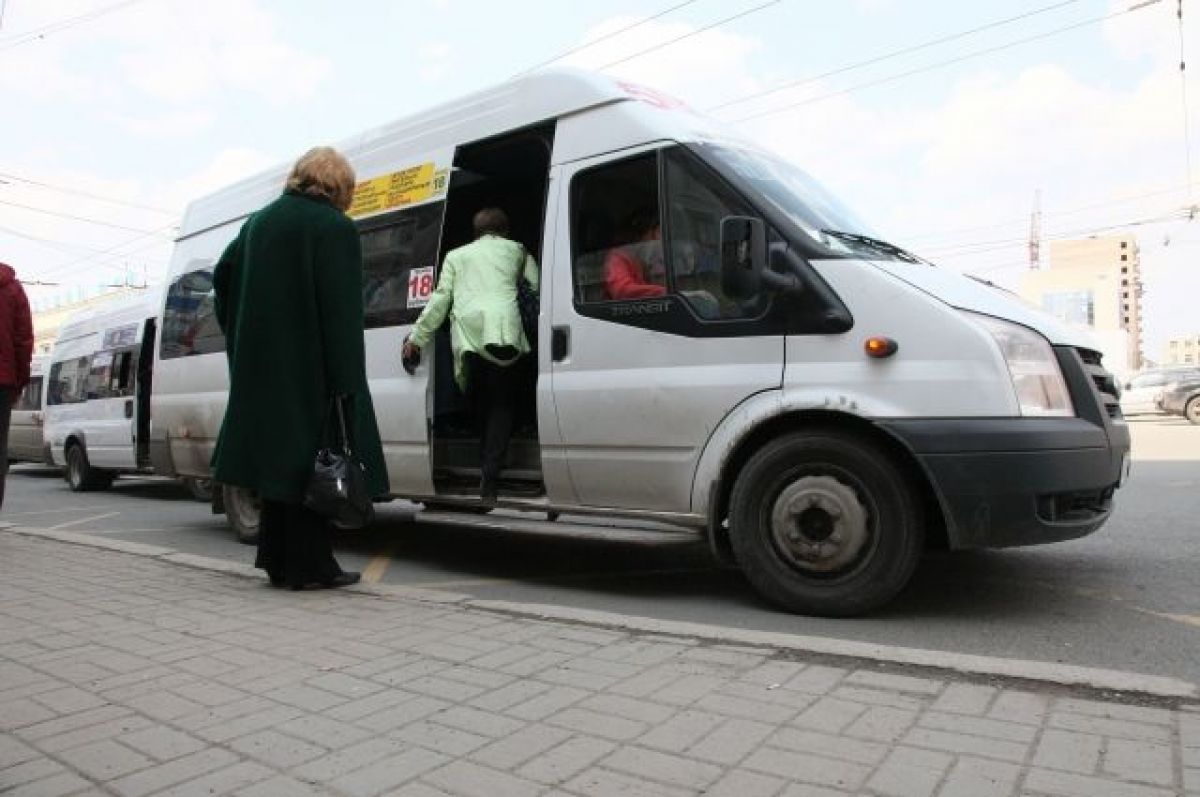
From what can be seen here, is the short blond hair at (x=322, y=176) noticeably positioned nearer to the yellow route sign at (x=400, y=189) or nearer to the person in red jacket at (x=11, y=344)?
the yellow route sign at (x=400, y=189)

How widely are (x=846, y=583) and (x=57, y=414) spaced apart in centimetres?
1452

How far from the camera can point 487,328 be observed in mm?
5320

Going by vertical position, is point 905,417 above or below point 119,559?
above

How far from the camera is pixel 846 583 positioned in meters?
4.04

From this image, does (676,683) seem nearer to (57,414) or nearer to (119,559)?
(119,559)

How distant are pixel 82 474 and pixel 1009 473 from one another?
13741 mm

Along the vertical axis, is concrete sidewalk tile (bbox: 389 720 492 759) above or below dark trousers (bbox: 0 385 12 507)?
below

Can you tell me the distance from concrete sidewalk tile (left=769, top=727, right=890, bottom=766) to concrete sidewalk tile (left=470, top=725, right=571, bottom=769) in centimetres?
62

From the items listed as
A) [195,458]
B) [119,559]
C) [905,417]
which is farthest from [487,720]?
[195,458]

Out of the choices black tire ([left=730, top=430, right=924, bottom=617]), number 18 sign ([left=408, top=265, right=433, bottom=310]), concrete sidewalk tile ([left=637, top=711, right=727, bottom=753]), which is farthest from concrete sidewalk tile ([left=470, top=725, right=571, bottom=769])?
number 18 sign ([left=408, top=265, right=433, bottom=310])

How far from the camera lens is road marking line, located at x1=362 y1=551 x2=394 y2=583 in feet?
18.5

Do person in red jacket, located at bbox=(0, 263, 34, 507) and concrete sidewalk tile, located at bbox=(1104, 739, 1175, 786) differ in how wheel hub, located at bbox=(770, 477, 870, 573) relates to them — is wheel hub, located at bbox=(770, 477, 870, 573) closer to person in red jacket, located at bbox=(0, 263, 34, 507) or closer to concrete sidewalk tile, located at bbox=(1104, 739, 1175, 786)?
concrete sidewalk tile, located at bbox=(1104, 739, 1175, 786)

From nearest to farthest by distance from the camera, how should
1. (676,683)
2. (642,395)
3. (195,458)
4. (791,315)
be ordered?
(676,683) < (791,315) < (642,395) < (195,458)

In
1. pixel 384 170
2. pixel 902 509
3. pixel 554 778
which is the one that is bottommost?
pixel 554 778
